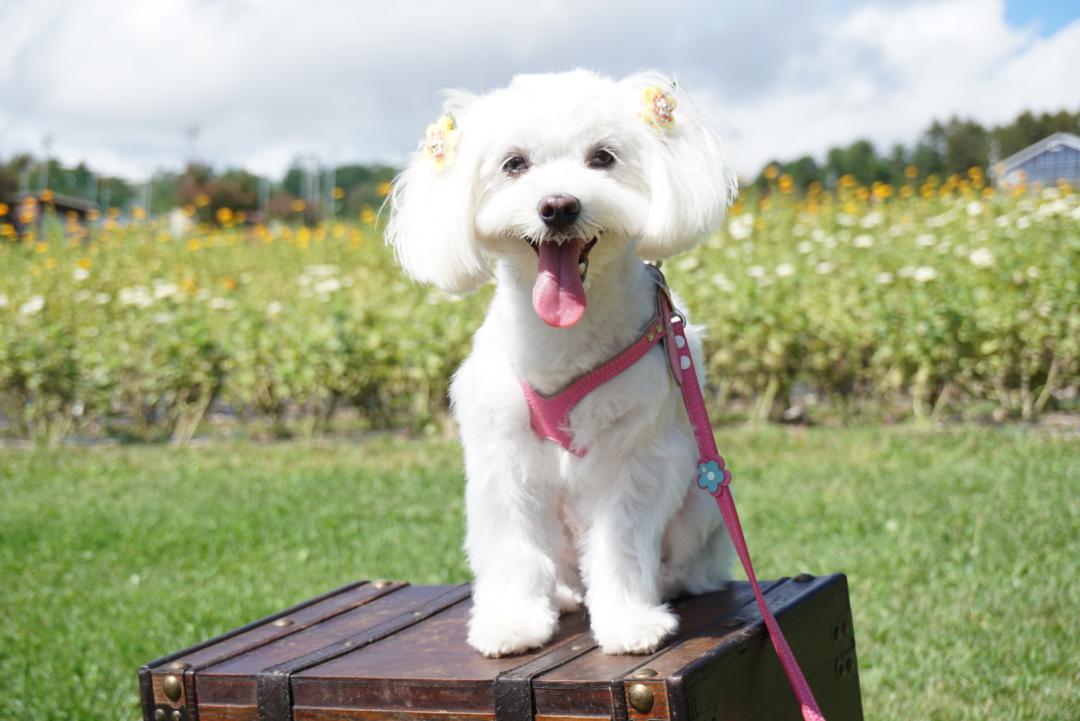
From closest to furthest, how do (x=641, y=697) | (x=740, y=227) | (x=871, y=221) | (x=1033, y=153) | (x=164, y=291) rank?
(x=641, y=697) → (x=164, y=291) → (x=740, y=227) → (x=871, y=221) → (x=1033, y=153)

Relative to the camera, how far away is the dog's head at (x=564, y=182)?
2.17m

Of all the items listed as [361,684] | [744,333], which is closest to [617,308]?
[361,684]

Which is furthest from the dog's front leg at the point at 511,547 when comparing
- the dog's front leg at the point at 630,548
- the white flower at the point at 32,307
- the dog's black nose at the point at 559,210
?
the white flower at the point at 32,307

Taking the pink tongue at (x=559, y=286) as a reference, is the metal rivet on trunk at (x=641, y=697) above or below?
below

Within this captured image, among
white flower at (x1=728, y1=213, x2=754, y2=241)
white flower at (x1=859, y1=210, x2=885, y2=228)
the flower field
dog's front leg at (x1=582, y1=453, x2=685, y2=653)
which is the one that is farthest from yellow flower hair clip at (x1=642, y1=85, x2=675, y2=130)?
white flower at (x1=859, y1=210, x2=885, y2=228)

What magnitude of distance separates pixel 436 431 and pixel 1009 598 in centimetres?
403

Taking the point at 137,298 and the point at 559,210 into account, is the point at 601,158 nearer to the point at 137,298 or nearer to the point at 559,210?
the point at 559,210

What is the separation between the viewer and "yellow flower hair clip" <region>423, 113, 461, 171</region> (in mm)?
2285

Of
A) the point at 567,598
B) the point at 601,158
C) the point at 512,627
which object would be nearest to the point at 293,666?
the point at 512,627

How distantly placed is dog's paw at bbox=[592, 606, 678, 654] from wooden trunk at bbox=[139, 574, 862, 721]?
0.09 ft

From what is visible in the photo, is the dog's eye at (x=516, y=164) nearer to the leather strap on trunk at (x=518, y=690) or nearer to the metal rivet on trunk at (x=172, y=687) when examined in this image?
the leather strap on trunk at (x=518, y=690)

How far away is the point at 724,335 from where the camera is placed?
690 centimetres

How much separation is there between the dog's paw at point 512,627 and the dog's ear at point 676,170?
2.64ft

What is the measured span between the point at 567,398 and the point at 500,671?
57 centimetres
